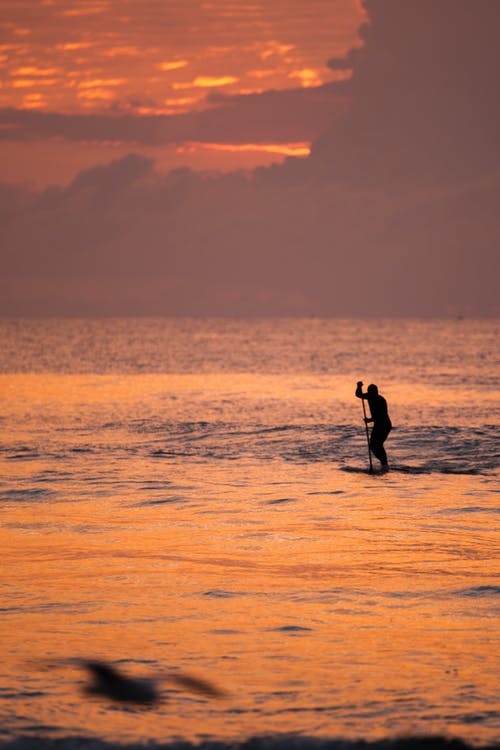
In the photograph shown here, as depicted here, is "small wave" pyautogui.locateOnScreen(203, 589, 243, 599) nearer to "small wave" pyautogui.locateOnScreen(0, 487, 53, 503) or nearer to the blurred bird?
the blurred bird

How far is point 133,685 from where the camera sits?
26.8 feet

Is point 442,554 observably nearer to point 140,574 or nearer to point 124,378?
point 140,574

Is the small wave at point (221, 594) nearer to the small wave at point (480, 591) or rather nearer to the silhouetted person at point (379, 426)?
Result: the small wave at point (480, 591)

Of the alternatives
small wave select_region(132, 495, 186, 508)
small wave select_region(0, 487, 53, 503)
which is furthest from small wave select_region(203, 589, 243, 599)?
small wave select_region(0, 487, 53, 503)

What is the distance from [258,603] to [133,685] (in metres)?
2.66

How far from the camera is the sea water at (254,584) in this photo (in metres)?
7.69

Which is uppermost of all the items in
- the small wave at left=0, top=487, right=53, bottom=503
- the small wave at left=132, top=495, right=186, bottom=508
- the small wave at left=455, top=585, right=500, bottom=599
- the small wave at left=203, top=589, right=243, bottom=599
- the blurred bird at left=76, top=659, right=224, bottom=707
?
the small wave at left=0, top=487, right=53, bottom=503

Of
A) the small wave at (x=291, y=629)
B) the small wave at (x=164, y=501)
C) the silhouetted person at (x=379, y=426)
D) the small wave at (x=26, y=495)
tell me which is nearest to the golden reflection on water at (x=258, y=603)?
the small wave at (x=291, y=629)

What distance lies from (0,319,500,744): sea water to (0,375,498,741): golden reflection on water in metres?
0.03

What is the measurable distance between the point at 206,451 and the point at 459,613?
16600 mm

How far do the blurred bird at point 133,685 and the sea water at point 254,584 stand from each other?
4.8 inches

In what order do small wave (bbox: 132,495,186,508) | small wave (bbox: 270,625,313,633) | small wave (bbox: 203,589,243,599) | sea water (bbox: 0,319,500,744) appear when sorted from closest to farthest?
sea water (bbox: 0,319,500,744) → small wave (bbox: 270,625,313,633) → small wave (bbox: 203,589,243,599) → small wave (bbox: 132,495,186,508)

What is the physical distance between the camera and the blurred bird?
789cm

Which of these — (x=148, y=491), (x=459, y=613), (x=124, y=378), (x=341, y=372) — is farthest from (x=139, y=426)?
(x=341, y=372)
